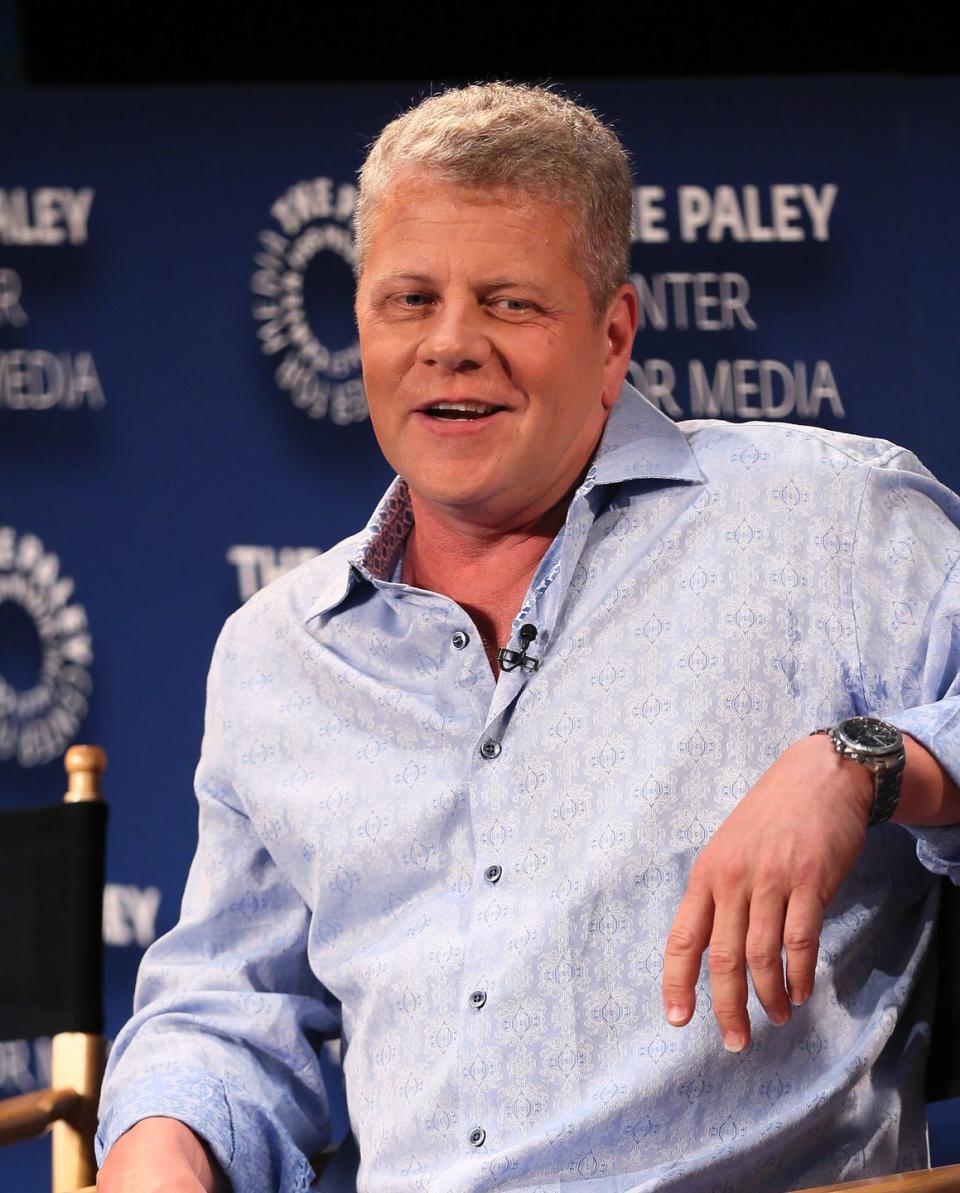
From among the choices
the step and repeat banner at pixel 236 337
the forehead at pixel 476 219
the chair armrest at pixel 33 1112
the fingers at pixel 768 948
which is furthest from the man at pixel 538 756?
the step and repeat banner at pixel 236 337

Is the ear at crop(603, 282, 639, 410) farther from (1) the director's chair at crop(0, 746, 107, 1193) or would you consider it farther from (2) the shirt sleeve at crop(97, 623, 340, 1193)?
(1) the director's chair at crop(0, 746, 107, 1193)

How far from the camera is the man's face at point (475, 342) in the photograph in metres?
1.55

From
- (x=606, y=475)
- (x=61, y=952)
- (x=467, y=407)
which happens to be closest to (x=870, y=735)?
(x=606, y=475)

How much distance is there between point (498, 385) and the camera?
1563 millimetres

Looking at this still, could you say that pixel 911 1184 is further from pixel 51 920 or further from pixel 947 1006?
pixel 51 920

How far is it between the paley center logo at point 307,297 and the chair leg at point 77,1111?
1.45m

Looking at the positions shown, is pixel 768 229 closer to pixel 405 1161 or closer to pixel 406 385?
pixel 406 385

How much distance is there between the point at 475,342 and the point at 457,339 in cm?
2

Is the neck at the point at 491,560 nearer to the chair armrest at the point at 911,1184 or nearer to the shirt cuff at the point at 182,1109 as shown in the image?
the shirt cuff at the point at 182,1109

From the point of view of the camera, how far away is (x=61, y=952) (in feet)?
6.25

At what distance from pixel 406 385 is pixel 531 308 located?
0.46 ft

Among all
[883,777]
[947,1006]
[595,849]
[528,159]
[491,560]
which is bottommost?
[947,1006]

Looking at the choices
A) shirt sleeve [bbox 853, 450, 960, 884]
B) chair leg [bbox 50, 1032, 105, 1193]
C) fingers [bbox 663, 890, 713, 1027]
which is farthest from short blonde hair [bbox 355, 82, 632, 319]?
chair leg [bbox 50, 1032, 105, 1193]

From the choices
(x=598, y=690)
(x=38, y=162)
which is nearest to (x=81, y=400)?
(x=38, y=162)
